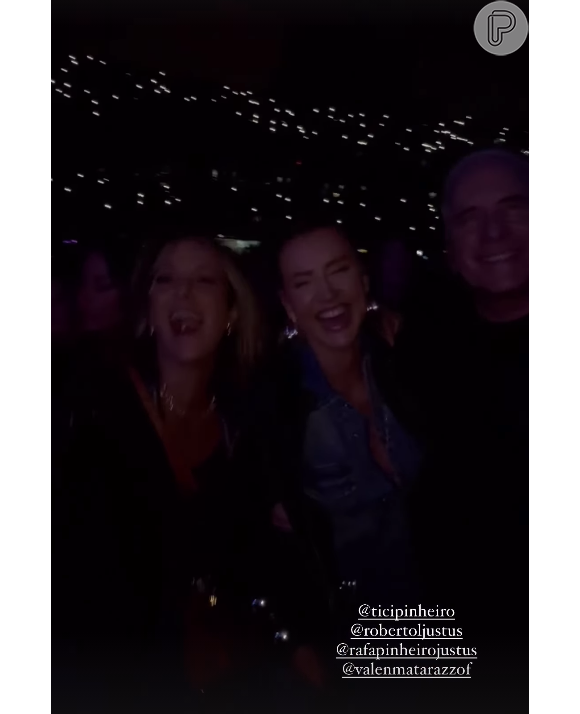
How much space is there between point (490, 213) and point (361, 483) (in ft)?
2.93

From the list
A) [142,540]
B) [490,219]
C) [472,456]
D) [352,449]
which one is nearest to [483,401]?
[472,456]

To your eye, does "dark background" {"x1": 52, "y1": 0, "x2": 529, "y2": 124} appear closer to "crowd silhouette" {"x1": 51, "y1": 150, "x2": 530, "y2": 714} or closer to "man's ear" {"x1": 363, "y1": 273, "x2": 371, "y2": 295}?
"crowd silhouette" {"x1": 51, "y1": 150, "x2": 530, "y2": 714}

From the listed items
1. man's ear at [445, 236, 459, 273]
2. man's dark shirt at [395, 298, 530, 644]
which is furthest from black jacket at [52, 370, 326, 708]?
man's ear at [445, 236, 459, 273]

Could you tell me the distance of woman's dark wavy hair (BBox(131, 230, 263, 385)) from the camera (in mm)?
2736

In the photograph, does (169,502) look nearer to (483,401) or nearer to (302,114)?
(483,401)

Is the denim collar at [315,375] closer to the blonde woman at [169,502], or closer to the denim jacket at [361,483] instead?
the denim jacket at [361,483]

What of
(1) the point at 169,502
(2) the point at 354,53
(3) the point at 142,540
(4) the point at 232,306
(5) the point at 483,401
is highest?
(2) the point at 354,53

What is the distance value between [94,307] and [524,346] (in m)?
1.30

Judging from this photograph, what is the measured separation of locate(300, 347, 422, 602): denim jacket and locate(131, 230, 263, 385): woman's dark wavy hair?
0.18 metres

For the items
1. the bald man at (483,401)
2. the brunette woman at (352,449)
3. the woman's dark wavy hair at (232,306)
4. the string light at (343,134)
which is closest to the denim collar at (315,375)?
the brunette woman at (352,449)

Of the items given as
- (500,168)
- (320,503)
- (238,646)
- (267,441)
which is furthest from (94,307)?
(500,168)

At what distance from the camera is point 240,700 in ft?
9.15

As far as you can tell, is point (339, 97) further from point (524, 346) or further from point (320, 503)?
point (320, 503)

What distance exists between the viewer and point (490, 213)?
9.00ft
